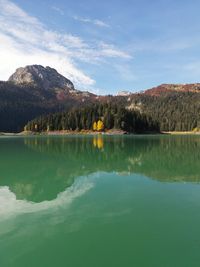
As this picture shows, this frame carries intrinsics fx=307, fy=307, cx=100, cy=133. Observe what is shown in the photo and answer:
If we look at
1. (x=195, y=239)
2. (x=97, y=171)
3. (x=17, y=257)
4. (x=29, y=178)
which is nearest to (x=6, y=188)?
(x=29, y=178)

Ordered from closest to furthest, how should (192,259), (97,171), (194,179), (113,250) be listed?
(192,259)
(113,250)
(194,179)
(97,171)

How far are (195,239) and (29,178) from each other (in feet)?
60.0

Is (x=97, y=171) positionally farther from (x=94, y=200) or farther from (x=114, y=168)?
(x=94, y=200)

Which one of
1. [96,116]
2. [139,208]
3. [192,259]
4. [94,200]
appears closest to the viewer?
[192,259]

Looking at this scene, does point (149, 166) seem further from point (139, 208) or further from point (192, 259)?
point (192, 259)

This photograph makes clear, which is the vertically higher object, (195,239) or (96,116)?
(96,116)

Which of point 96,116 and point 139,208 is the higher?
point 96,116

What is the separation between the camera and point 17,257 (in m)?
11.0

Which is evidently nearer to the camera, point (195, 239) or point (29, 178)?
point (195, 239)

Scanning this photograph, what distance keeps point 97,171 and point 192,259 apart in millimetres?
21599

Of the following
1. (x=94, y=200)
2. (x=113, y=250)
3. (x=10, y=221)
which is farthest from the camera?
(x=94, y=200)

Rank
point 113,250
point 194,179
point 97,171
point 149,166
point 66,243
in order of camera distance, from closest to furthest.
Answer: point 113,250
point 66,243
point 194,179
point 97,171
point 149,166

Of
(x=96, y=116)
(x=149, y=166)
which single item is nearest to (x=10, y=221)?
(x=149, y=166)

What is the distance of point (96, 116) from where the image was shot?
197 m
